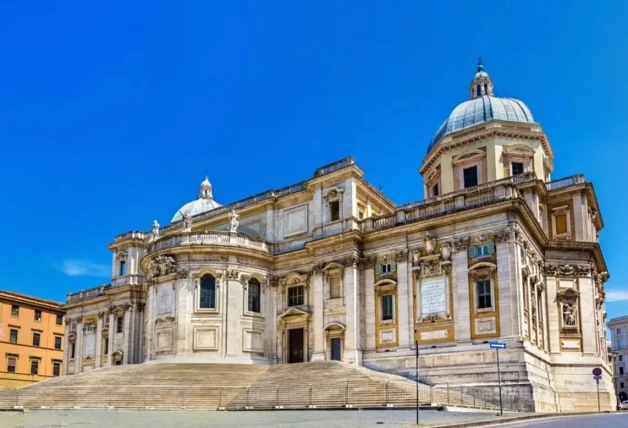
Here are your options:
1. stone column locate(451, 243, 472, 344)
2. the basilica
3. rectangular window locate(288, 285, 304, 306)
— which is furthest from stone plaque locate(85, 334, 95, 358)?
stone column locate(451, 243, 472, 344)

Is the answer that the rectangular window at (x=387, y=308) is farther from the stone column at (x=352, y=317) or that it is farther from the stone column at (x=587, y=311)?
the stone column at (x=587, y=311)

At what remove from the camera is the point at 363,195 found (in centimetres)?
4747

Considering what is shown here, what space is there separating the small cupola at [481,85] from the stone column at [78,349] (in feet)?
144

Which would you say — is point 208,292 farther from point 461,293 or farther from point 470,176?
point 470,176

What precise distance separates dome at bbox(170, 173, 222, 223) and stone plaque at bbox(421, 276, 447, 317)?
31.9 m

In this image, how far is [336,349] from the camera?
143ft

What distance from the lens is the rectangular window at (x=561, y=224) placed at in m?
45.1

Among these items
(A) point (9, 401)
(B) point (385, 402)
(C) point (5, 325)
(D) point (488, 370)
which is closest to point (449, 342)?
(D) point (488, 370)

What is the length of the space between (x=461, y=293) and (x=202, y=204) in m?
36.4

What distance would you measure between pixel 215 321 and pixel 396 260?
1337 centimetres

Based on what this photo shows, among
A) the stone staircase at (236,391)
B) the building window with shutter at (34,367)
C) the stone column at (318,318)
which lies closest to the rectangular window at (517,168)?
the stone column at (318,318)

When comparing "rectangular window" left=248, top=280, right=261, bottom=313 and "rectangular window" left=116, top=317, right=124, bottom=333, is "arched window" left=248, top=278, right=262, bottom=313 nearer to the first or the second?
"rectangular window" left=248, top=280, right=261, bottom=313

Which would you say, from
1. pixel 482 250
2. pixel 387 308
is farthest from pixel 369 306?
pixel 482 250

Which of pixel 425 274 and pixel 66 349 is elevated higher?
pixel 425 274
